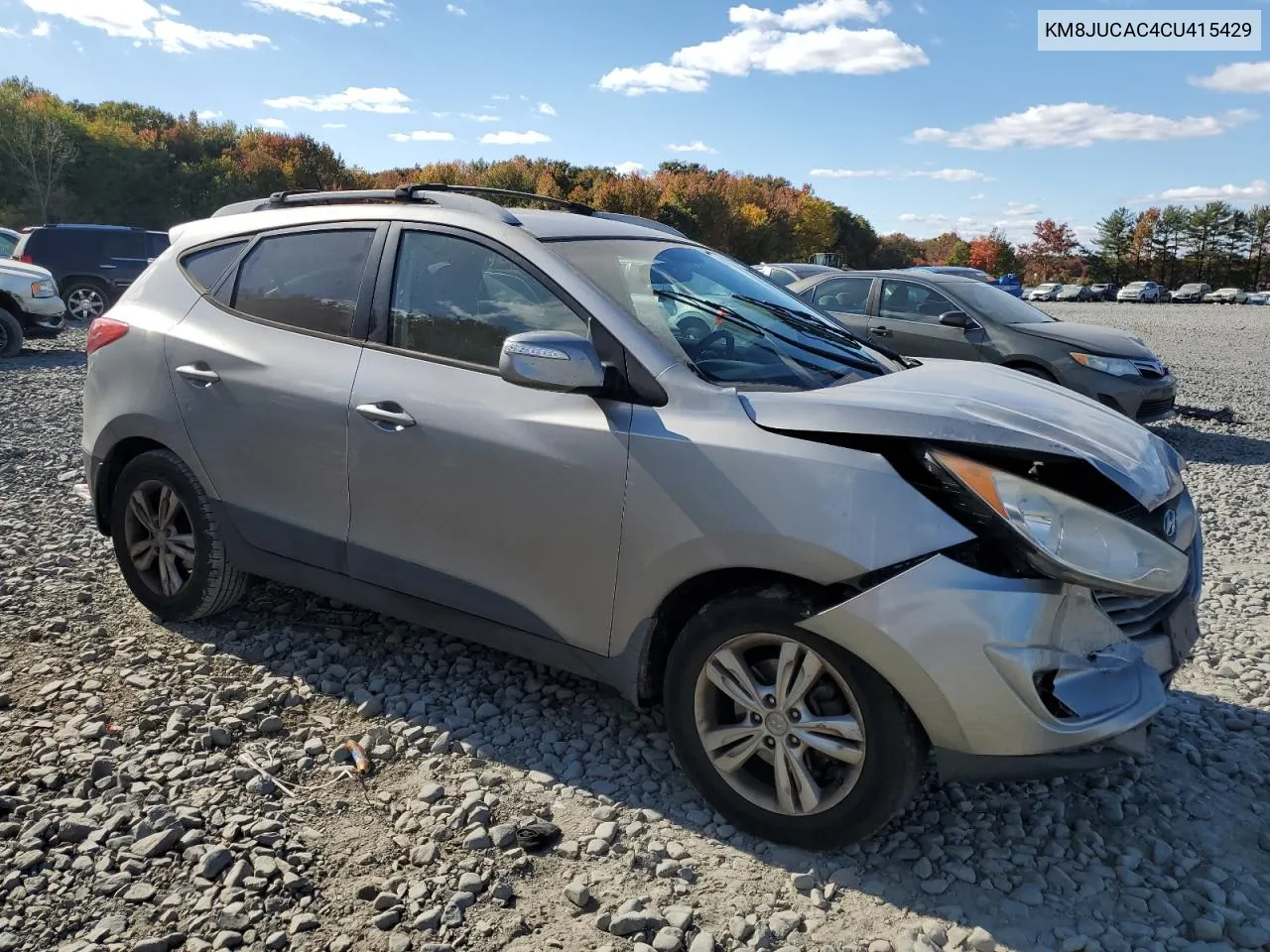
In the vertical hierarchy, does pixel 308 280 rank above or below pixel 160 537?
above

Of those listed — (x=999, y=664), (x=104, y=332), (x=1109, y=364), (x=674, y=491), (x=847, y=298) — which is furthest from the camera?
(x=847, y=298)

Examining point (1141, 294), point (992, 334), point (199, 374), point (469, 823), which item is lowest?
point (469, 823)

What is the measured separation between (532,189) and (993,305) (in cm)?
5766

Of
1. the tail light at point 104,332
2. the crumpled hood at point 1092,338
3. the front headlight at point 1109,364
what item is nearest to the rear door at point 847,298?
the crumpled hood at point 1092,338

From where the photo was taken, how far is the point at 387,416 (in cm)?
323

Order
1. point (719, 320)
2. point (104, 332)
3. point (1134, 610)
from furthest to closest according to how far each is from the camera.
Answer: point (104, 332) < point (719, 320) < point (1134, 610)

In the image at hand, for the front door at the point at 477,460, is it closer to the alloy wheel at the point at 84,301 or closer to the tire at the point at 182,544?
the tire at the point at 182,544

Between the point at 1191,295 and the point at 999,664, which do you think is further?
the point at 1191,295

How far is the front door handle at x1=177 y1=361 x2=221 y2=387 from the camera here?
12.2 feet

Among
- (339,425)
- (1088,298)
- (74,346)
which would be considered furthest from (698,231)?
(339,425)

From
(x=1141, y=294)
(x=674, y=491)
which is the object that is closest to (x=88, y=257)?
(x=674, y=491)

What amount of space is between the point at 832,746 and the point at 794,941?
497 millimetres

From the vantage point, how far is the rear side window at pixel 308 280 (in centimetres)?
353

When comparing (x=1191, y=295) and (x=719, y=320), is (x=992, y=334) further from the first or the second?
(x=1191, y=295)
